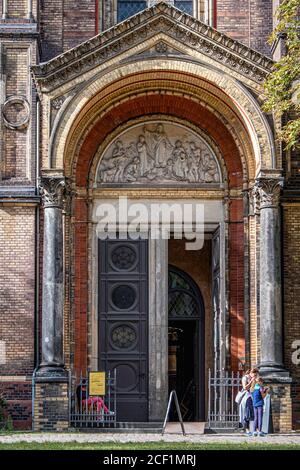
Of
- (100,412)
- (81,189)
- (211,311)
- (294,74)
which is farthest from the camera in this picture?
(211,311)

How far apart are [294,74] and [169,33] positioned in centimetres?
366

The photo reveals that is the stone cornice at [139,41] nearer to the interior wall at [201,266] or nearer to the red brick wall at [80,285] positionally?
the red brick wall at [80,285]

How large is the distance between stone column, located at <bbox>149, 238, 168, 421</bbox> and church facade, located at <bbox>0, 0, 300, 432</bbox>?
1.3 inches

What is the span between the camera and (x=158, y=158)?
2606 centimetres

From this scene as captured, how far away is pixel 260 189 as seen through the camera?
24.3m

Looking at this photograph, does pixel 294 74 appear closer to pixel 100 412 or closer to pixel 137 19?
pixel 137 19

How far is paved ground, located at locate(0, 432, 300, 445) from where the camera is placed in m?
20.7

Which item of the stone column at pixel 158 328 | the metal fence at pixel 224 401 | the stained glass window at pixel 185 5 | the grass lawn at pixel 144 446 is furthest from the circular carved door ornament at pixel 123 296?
the stained glass window at pixel 185 5

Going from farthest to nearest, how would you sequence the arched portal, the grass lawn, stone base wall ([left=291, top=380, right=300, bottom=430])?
stone base wall ([left=291, top=380, right=300, bottom=430])
the arched portal
the grass lawn

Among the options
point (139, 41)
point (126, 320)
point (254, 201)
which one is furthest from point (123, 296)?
point (139, 41)

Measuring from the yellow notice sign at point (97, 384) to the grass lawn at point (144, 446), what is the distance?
4.31m

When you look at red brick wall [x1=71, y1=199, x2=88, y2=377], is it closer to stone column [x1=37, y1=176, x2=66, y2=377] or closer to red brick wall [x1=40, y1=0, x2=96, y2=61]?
stone column [x1=37, y1=176, x2=66, y2=377]

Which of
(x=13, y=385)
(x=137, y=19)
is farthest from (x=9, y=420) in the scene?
(x=137, y=19)

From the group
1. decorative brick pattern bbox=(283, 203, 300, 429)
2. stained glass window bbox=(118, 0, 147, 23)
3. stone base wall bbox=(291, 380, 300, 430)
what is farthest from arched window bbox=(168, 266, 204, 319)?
stained glass window bbox=(118, 0, 147, 23)
